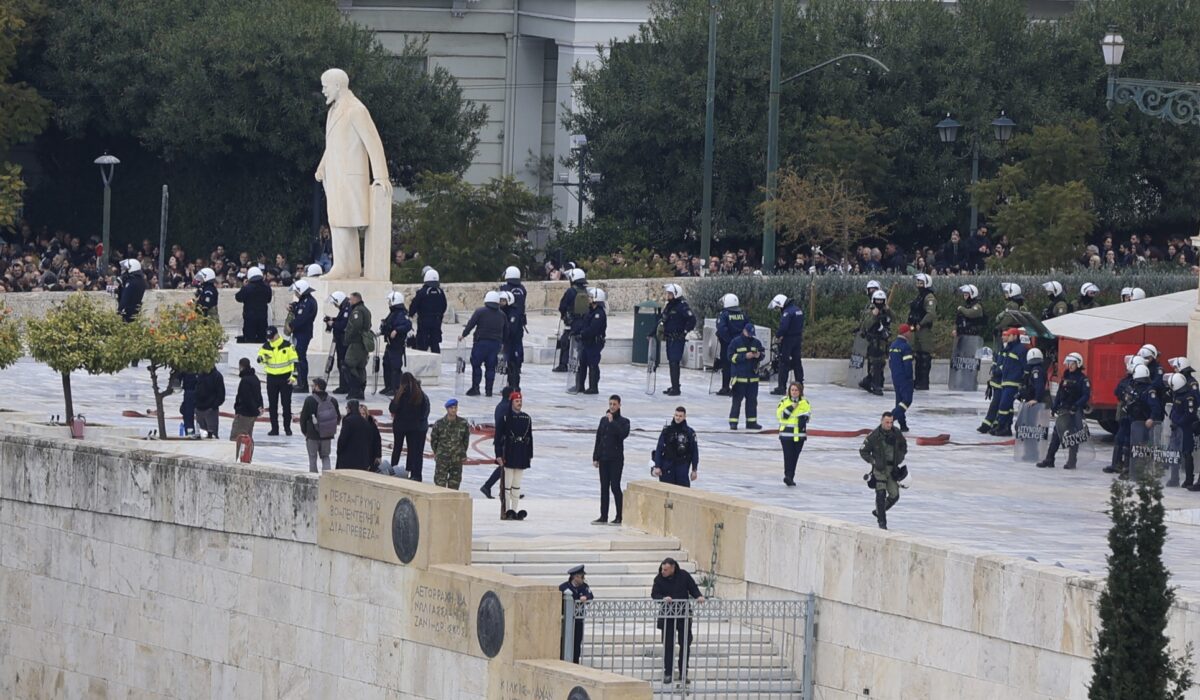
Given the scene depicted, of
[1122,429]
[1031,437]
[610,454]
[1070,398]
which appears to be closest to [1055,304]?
[1031,437]

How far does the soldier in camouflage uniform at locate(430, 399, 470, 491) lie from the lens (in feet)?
78.9

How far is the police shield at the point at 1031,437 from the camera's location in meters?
29.9

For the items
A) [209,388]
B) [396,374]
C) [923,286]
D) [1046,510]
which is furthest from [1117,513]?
[923,286]

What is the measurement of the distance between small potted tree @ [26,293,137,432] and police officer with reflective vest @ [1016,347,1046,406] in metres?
9.97

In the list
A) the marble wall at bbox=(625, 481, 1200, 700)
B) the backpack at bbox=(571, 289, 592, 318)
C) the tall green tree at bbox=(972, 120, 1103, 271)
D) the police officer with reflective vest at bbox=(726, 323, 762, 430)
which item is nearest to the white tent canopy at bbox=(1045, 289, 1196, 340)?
the police officer with reflective vest at bbox=(726, 323, 762, 430)

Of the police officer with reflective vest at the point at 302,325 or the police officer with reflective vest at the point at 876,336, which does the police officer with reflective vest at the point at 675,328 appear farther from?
the police officer with reflective vest at the point at 302,325

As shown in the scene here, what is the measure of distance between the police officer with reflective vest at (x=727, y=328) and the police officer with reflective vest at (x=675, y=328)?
0.45m

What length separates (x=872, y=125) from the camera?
50562mm

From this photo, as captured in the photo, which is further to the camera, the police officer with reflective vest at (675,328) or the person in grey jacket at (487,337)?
the police officer with reflective vest at (675,328)

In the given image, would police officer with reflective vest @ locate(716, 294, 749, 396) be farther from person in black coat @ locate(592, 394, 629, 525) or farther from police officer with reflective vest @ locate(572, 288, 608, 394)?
person in black coat @ locate(592, 394, 629, 525)

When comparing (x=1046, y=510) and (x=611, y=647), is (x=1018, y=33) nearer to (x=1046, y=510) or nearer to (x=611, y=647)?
(x=1046, y=510)

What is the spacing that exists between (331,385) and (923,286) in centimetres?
823

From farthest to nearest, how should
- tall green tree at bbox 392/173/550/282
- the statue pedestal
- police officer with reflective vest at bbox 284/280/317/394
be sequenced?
tall green tree at bbox 392/173/550/282 < the statue pedestal < police officer with reflective vest at bbox 284/280/317/394

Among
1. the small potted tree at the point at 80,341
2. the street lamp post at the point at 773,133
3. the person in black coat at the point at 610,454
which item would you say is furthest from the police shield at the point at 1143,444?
the street lamp post at the point at 773,133
